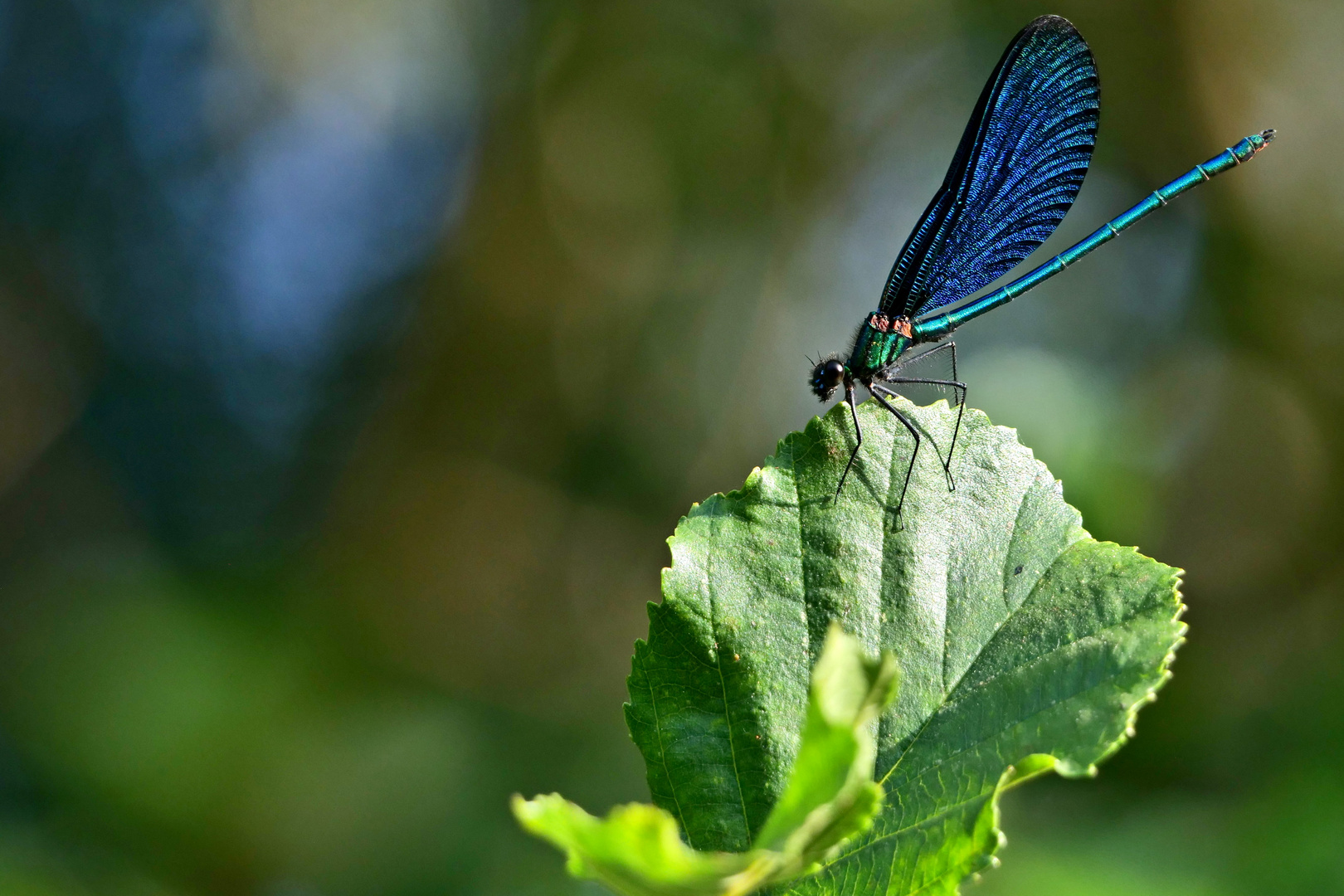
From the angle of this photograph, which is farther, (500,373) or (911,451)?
(500,373)

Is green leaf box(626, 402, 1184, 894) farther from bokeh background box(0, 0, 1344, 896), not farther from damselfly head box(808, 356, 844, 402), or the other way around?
bokeh background box(0, 0, 1344, 896)

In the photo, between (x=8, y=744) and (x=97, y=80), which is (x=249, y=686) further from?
(x=97, y=80)

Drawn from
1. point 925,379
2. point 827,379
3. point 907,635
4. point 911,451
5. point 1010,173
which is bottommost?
point 907,635

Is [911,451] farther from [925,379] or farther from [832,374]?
[925,379]

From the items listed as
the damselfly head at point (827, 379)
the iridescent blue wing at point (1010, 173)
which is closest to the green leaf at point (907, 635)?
the damselfly head at point (827, 379)

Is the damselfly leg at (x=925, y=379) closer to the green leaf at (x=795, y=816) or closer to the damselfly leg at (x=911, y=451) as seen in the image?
the damselfly leg at (x=911, y=451)

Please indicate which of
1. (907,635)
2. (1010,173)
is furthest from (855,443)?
(1010,173)

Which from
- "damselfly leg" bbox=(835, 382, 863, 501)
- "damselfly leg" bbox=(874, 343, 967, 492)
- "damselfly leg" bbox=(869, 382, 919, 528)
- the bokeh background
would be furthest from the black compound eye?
the bokeh background
